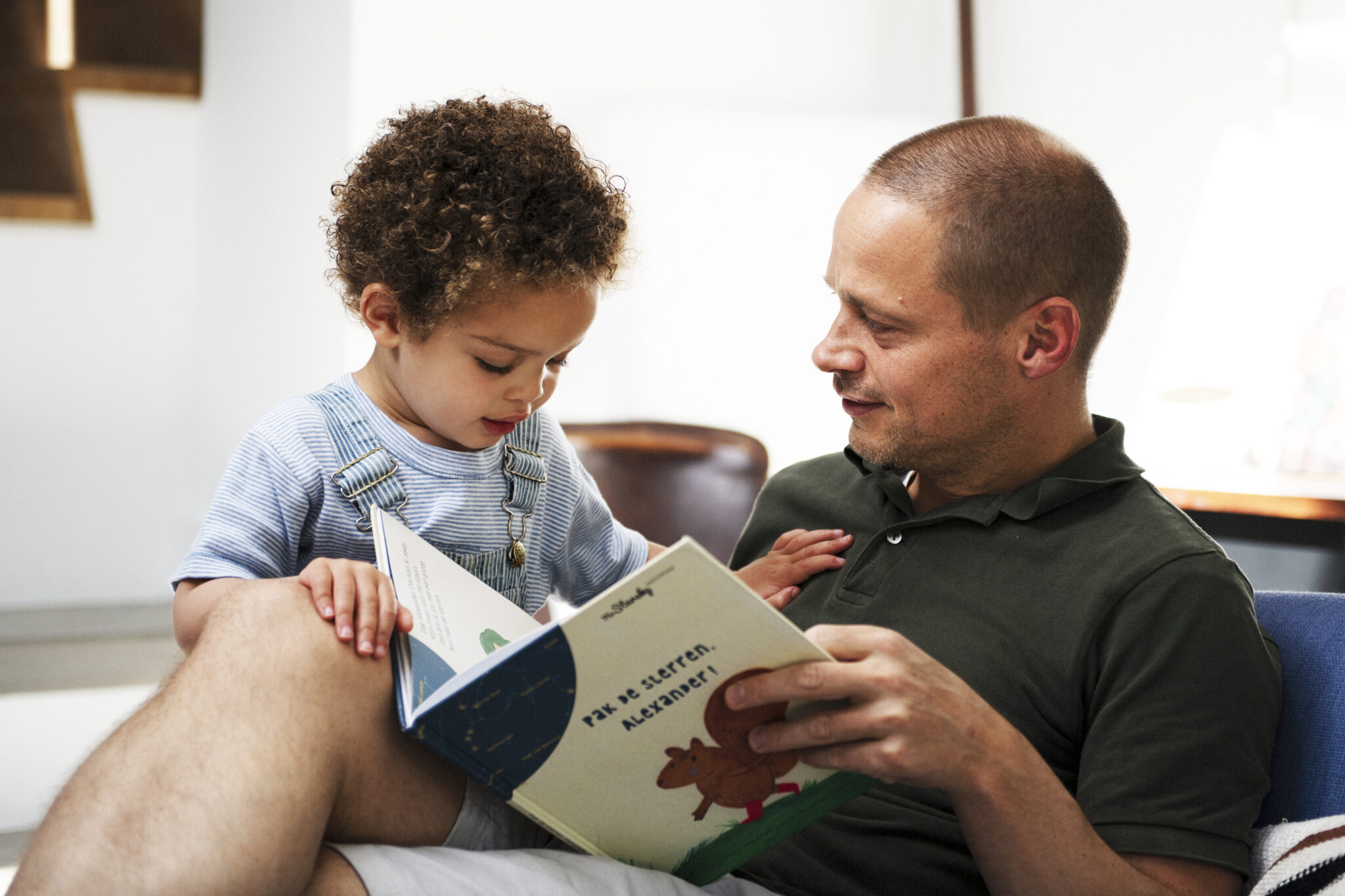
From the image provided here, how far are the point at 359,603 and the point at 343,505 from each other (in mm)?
280

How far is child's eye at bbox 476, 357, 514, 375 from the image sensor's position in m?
1.07

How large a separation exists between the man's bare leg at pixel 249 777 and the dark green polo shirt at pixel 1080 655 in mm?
403

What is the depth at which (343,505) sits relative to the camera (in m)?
1.08

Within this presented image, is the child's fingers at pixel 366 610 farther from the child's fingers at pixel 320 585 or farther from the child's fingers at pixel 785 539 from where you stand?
the child's fingers at pixel 785 539

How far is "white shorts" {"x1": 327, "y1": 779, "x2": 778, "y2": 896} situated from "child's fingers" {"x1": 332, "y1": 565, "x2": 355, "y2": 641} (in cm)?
15

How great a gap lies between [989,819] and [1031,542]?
319mm

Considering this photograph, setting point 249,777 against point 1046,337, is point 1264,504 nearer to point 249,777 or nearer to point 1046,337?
point 1046,337

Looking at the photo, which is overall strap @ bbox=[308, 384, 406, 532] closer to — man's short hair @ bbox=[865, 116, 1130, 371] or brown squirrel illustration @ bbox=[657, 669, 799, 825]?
brown squirrel illustration @ bbox=[657, 669, 799, 825]

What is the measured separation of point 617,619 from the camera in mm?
661

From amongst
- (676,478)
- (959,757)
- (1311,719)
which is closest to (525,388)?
(959,757)

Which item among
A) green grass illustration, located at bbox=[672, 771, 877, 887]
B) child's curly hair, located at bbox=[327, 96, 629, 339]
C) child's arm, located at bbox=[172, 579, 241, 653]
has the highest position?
child's curly hair, located at bbox=[327, 96, 629, 339]

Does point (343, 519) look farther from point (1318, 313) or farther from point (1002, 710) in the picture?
point (1318, 313)

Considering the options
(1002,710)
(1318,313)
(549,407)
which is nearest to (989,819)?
(1002,710)

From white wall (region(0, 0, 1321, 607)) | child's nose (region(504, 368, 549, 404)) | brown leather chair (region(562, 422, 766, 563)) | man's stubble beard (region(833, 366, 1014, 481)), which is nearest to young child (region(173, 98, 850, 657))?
child's nose (region(504, 368, 549, 404))
